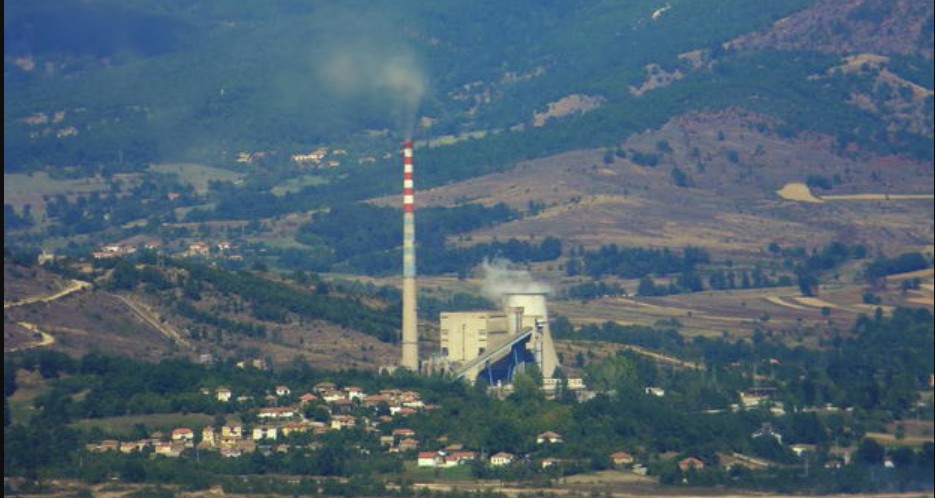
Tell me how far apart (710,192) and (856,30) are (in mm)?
27297

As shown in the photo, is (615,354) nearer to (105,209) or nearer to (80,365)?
(80,365)

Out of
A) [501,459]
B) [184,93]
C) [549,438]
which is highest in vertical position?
[184,93]

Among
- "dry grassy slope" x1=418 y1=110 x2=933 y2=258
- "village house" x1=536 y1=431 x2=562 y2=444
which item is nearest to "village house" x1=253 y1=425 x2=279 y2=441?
"village house" x1=536 y1=431 x2=562 y2=444

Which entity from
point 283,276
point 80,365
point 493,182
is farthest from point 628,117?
point 80,365

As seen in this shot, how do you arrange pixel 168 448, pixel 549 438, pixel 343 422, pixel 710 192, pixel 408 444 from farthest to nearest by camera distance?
1. pixel 710 192
2. pixel 343 422
3. pixel 408 444
4. pixel 549 438
5. pixel 168 448

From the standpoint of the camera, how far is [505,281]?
137 metres

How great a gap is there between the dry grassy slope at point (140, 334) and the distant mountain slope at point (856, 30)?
60767 mm

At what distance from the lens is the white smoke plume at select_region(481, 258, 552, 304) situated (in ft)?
409

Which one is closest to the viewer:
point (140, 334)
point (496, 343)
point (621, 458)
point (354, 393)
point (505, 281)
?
point (621, 458)

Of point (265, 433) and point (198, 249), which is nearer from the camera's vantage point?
point (265, 433)

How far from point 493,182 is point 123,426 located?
7951 cm

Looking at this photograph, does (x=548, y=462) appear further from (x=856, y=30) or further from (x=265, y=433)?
(x=856, y=30)

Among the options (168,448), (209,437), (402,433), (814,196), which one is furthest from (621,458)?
(814,196)

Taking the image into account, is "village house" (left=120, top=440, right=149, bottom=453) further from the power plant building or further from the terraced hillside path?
the power plant building
